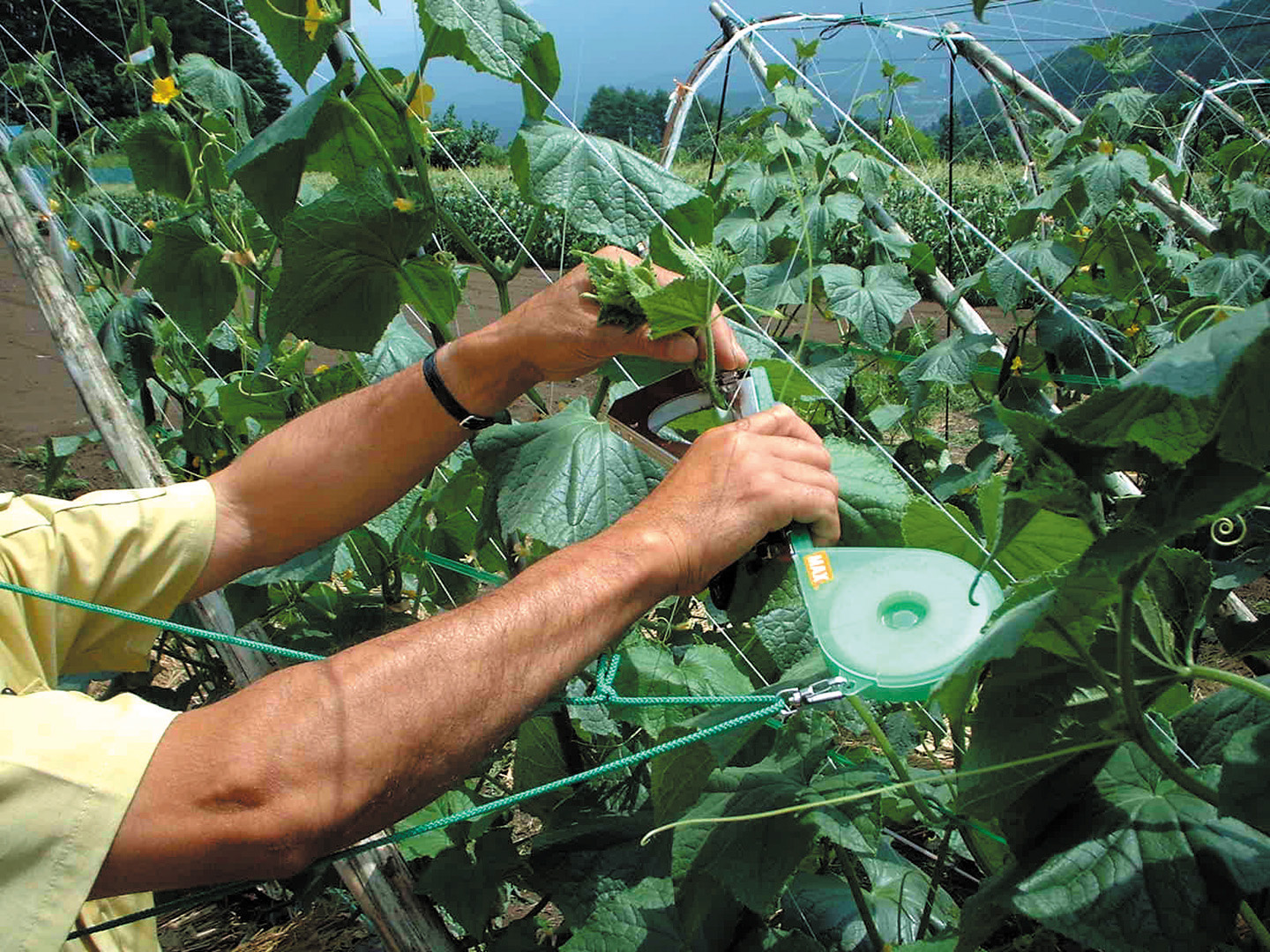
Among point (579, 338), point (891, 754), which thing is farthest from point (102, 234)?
point (891, 754)

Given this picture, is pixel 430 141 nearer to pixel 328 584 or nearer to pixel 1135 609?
pixel 328 584

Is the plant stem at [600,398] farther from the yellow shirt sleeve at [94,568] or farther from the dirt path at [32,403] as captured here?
the dirt path at [32,403]

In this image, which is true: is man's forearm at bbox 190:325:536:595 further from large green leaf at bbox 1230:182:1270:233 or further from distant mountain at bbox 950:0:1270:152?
distant mountain at bbox 950:0:1270:152

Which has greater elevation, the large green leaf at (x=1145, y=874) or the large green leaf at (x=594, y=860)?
the large green leaf at (x=1145, y=874)

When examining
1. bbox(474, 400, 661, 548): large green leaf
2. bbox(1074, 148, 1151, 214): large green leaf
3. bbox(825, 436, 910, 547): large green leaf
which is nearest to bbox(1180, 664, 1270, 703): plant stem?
bbox(825, 436, 910, 547): large green leaf

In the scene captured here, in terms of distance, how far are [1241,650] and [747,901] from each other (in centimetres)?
50

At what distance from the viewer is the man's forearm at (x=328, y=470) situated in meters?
1.37

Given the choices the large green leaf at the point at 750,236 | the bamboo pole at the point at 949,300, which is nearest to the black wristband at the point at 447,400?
the large green leaf at the point at 750,236

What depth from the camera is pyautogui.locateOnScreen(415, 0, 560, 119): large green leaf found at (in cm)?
112

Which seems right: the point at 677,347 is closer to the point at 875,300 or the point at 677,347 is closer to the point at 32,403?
the point at 875,300

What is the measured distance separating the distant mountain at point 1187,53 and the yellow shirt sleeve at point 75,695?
8.37 feet

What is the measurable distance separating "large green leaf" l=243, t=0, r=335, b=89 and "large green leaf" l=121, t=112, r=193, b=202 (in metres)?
0.73

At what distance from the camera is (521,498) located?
114 centimetres

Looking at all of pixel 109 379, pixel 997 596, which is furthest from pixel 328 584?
pixel 997 596
